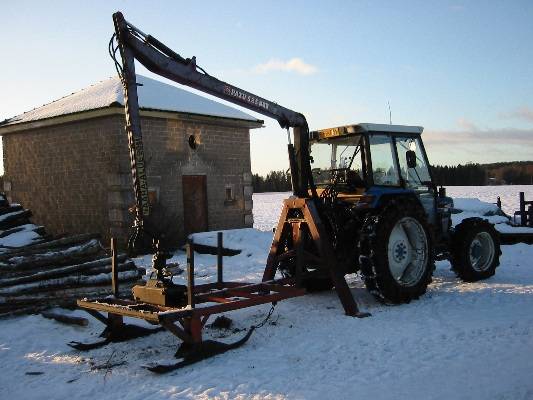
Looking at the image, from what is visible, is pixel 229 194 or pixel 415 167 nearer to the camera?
pixel 415 167

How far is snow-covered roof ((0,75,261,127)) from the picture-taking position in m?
13.5

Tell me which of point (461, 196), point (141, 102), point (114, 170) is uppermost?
point (141, 102)

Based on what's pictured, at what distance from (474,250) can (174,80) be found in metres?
5.87

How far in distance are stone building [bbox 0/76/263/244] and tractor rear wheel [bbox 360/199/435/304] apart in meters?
7.56

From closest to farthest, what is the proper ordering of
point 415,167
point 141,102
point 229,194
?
point 415,167
point 141,102
point 229,194

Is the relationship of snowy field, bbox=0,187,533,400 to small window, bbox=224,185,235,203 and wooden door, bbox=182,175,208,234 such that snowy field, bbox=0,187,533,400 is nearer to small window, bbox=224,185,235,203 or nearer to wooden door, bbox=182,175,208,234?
wooden door, bbox=182,175,208,234

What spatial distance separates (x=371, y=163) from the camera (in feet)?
25.4

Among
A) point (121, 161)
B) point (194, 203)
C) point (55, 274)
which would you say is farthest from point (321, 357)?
point (194, 203)

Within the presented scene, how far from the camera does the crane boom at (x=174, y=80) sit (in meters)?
5.96

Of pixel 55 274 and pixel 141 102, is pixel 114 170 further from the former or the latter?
pixel 55 274

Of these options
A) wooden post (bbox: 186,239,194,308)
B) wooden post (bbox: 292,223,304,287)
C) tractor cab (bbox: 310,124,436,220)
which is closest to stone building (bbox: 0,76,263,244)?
tractor cab (bbox: 310,124,436,220)

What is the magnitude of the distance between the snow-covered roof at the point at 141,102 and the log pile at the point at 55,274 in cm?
443

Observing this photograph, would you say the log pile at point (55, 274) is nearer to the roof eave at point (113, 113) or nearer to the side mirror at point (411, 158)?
the roof eave at point (113, 113)

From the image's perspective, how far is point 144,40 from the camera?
20.8ft
